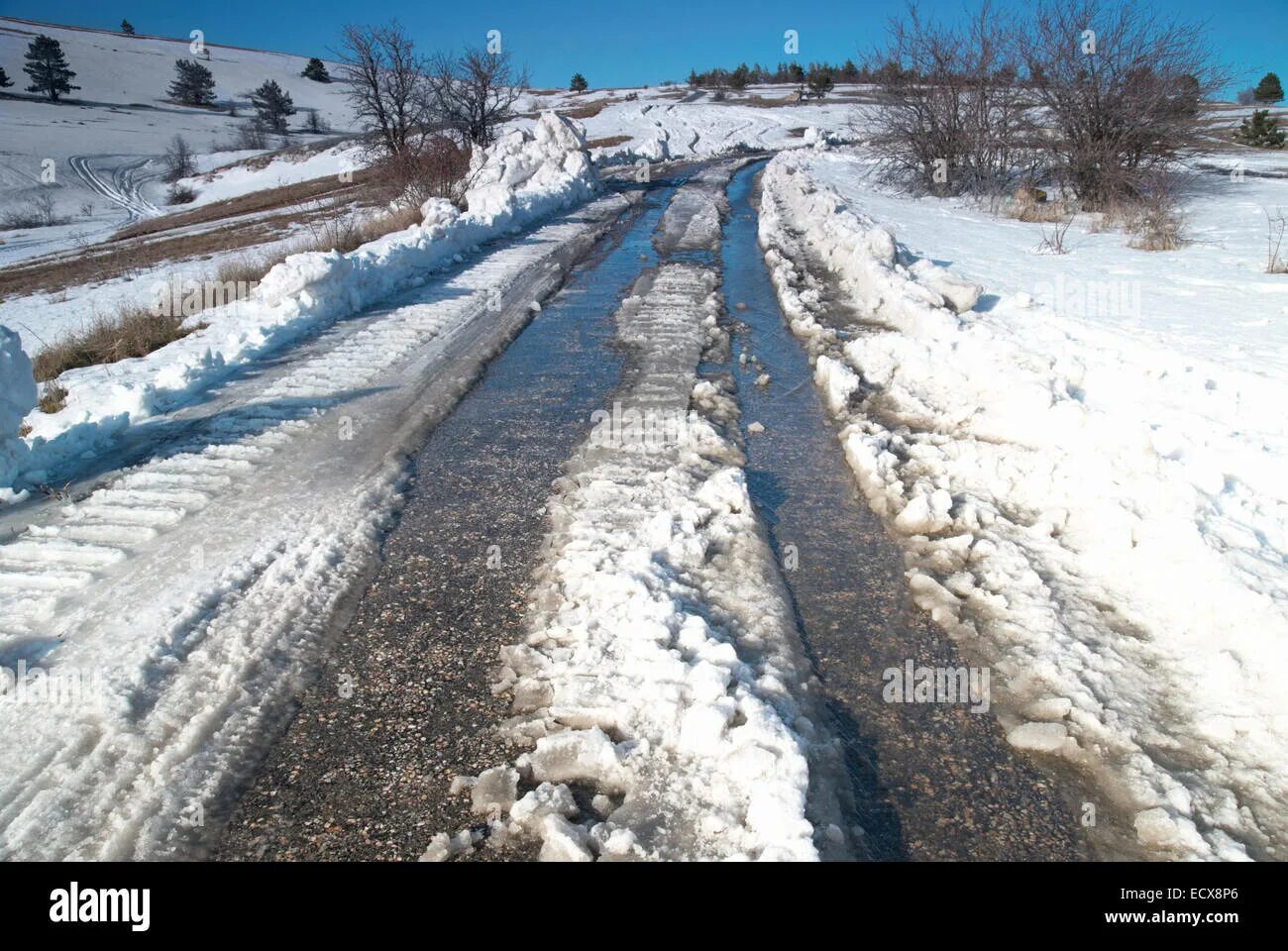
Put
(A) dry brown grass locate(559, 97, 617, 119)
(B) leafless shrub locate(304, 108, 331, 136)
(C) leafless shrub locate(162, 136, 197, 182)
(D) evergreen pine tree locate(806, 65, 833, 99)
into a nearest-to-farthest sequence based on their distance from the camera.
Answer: (C) leafless shrub locate(162, 136, 197, 182)
(A) dry brown grass locate(559, 97, 617, 119)
(B) leafless shrub locate(304, 108, 331, 136)
(D) evergreen pine tree locate(806, 65, 833, 99)

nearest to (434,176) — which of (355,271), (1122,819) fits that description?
(355,271)

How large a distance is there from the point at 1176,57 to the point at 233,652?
1991cm

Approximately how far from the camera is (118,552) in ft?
14.0

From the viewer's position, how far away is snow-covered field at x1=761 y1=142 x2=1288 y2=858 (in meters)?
3.00

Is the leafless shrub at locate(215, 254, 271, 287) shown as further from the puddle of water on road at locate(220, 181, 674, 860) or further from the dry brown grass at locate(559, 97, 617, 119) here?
the dry brown grass at locate(559, 97, 617, 119)

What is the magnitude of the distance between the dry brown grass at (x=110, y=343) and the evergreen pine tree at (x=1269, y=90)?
5988cm

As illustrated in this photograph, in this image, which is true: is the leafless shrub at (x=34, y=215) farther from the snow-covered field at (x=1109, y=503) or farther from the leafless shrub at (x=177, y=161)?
the snow-covered field at (x=1109, y=503)

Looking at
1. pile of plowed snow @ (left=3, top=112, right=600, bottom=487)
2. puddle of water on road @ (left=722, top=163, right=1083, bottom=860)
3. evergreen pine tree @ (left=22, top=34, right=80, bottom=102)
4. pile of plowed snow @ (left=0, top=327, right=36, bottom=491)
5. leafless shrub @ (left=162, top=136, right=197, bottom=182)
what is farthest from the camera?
evergreen pine tree @ (left=22, top=34, right=80, bottom=102)

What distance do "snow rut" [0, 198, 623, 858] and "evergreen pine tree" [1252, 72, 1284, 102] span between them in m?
60.0

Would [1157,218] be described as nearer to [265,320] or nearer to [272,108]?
[265,320]

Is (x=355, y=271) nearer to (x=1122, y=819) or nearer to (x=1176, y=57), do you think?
(x=1122, y=819)

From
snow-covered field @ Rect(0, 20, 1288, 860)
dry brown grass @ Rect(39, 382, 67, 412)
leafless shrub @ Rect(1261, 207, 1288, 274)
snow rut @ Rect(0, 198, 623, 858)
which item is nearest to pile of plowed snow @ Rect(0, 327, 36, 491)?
snow-covered field @ Rect(0, 20, 1288, 860)

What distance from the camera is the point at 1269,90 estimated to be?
46625mm

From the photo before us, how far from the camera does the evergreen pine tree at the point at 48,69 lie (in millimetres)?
67625
